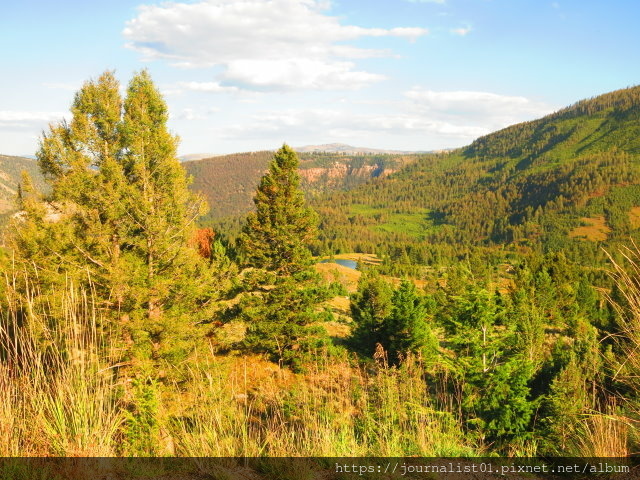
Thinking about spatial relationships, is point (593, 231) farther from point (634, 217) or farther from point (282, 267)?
point (282, 267)

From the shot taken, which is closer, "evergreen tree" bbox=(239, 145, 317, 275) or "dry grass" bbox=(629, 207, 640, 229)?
"evergreen tree" bbox=(239, 145, 317, 275)

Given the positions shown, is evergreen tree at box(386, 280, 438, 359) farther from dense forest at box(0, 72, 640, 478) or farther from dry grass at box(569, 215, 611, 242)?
dry grass at box(569, 215, 611, 242)

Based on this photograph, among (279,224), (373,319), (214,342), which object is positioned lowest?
(373,319)

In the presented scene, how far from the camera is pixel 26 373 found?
4980 millimetres

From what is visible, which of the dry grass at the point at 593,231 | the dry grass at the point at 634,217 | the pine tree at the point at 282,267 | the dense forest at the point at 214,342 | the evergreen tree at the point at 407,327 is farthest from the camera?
the dry grass at the point at 634,217

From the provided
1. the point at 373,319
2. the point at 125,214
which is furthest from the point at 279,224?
the point at 373,319

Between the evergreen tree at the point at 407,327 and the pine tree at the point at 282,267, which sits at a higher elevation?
the pine tree at the point at 282,267

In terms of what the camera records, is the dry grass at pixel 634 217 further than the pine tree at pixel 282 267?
Yes

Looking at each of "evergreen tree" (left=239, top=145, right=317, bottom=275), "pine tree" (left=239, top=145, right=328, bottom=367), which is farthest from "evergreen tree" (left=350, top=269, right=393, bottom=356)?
"evergreen tree" (left=239, top=145, right=317, bottom=275)

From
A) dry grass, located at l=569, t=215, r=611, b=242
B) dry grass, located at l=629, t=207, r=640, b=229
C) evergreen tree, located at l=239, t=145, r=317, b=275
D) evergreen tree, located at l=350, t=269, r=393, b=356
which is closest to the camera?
evergreen tree, located at l=239, t=145, r=317, b=275

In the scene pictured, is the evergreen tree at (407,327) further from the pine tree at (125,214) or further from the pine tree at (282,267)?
the pine tree at (125,214)

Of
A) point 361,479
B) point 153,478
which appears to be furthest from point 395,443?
point 153,478

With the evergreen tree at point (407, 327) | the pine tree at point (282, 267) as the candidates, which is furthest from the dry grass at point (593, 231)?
the pine tree at point (282, 267)

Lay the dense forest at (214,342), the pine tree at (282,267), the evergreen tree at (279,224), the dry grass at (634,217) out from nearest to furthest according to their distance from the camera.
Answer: the dense forest at (214,342), the pine tree at (282,267), the evergreen tree at (279,224), the dry grass at (634,217)
